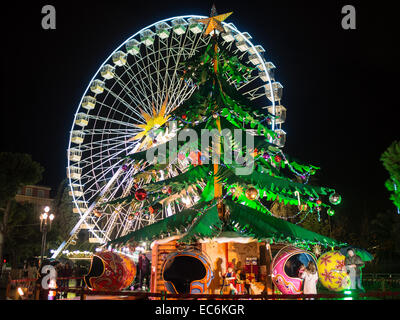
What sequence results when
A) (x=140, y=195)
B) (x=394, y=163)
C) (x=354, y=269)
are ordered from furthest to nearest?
1. (x=394, y=163)
2. (x=354, y=269)
3. (x=140, y=195)

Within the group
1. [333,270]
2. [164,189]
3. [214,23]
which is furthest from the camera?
[214,23]

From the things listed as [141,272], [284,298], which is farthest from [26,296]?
[284,298]

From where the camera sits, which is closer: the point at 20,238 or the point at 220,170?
the point at 220,170

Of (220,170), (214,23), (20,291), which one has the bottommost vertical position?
(20,291)

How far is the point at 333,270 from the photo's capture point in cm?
1205

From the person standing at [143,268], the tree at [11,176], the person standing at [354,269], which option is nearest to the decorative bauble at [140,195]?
the person standing at [354,269]

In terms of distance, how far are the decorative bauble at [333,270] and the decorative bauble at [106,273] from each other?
6.78 m

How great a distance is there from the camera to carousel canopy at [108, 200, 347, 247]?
984cm

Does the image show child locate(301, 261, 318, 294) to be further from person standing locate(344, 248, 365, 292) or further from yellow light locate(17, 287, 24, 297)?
yellow light locate(17, 287, 24, 297)

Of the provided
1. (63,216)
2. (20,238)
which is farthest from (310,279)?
(63,216)

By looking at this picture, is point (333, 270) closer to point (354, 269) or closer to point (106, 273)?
point (354, 269)

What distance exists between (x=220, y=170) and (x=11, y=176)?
2414cm
